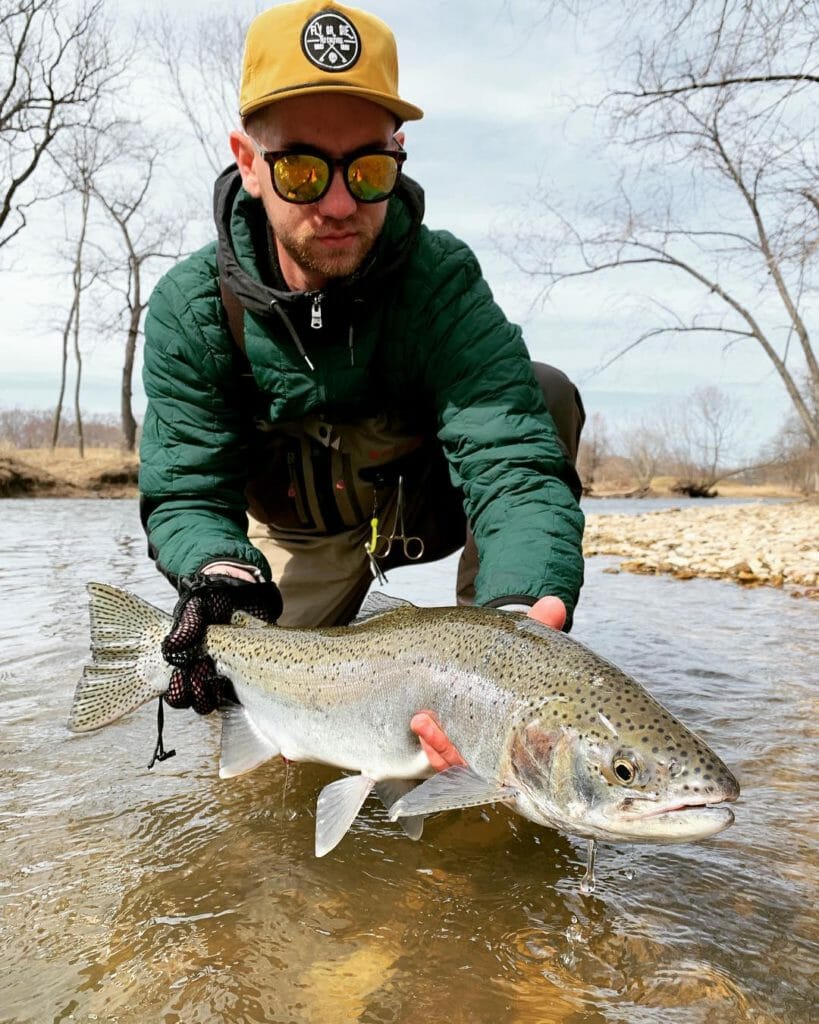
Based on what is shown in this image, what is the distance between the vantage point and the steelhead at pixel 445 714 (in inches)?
61.8

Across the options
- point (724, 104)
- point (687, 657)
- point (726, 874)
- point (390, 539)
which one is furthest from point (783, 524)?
point (726, 874)

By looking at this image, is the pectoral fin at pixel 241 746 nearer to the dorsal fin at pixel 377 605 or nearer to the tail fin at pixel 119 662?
the tail fin at pixel 119 662

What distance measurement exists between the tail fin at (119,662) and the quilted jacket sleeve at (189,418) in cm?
32

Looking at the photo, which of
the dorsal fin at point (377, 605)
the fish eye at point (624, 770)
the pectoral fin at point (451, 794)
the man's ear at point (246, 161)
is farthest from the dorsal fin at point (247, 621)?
the man's ear at point (246, 161)

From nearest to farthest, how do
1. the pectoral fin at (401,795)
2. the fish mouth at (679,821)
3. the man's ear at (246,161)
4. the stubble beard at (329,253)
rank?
the fish mouth at (679,821), the pectoral fin at (401,795), the stubble beard at (329,253), the man's ear at (246,161)

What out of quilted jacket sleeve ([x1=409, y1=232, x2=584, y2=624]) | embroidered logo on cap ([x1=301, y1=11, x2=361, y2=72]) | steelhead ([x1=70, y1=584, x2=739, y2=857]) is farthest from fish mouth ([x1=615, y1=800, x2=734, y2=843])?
embroidered logo on cap ([x1=301, y1=11, x2=361, y2=72])

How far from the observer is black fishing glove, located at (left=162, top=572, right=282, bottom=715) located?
8.30ft

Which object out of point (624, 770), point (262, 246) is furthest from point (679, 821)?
point (262, 246)

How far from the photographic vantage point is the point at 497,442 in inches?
110

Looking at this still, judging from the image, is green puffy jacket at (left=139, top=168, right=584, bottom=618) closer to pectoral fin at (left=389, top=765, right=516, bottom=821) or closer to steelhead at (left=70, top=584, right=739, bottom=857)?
steelhead at (left=70, top=584, right=739, bottom=857)

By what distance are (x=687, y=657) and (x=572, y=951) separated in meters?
2.85

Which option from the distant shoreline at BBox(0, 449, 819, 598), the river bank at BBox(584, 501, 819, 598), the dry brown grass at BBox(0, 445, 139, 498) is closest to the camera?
the river bank at BBox(584, 501, 819, 598)

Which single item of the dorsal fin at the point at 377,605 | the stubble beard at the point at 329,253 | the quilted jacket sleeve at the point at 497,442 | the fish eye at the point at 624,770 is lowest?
the fish eye at the point at 624,770

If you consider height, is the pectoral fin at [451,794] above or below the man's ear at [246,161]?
below
